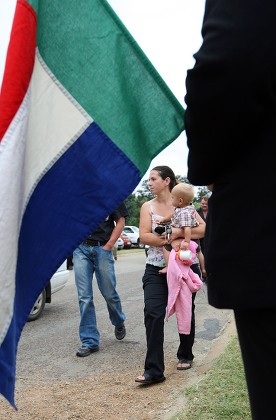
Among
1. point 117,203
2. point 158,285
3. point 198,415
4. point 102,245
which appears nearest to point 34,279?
point 117,203

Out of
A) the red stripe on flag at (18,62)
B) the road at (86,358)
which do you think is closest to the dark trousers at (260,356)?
the red stripe on flag at (18,62)

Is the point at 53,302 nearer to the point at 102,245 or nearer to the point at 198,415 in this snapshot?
the point at 102,245

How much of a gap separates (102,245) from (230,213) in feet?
14.6

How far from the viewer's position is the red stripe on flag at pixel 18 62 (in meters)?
2.37

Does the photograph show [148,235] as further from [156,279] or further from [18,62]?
[18,62]

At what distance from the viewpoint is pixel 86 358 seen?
219 inches

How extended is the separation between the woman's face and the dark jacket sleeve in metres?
3.45

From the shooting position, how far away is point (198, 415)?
355cm

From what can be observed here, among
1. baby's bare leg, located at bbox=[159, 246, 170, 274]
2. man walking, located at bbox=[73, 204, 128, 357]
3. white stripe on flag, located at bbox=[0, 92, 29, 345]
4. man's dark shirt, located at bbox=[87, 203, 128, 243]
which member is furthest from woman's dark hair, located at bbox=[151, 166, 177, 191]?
white stripe on flag, located at bbox=[0, 92, 29, 345]

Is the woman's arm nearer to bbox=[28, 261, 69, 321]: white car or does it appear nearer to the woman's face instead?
the woman's face

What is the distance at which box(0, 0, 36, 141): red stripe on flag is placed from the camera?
237cm

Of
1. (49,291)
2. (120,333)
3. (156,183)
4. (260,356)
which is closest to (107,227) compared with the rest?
(156,183)

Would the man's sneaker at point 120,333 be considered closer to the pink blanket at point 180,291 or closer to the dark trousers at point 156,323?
the dark trousers at point 156,323

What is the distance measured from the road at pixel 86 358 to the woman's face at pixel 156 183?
166 centimetres
